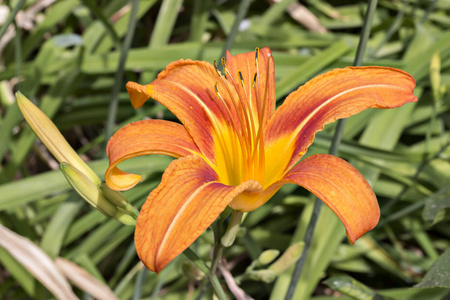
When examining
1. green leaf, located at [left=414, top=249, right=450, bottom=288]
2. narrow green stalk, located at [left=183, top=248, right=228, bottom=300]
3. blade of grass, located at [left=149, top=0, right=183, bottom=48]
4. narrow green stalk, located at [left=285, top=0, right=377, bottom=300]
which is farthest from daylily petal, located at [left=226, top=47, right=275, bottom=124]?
blade of grass, located at [left=149, top=0, right=183, bottom=48]

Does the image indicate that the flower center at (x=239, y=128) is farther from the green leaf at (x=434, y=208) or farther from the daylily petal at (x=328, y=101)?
the green leaf at (x=434, y=208)

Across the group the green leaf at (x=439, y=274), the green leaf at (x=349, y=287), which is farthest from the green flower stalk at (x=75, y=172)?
the green leaf at (x=439, y=274)

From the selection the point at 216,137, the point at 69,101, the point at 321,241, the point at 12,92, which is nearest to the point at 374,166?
the point at 321,241

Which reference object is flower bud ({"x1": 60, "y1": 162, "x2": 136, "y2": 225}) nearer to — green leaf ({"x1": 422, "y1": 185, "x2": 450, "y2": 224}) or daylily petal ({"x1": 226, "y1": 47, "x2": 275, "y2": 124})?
daylily petal ({"x1": 226, "y1": 47, "x2": 275, "y2": 124})

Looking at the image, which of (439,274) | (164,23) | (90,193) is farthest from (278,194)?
(164,23)

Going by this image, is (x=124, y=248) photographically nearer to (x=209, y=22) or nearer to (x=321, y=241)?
(x=321, y=241)

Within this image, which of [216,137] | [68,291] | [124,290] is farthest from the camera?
[124,290]
